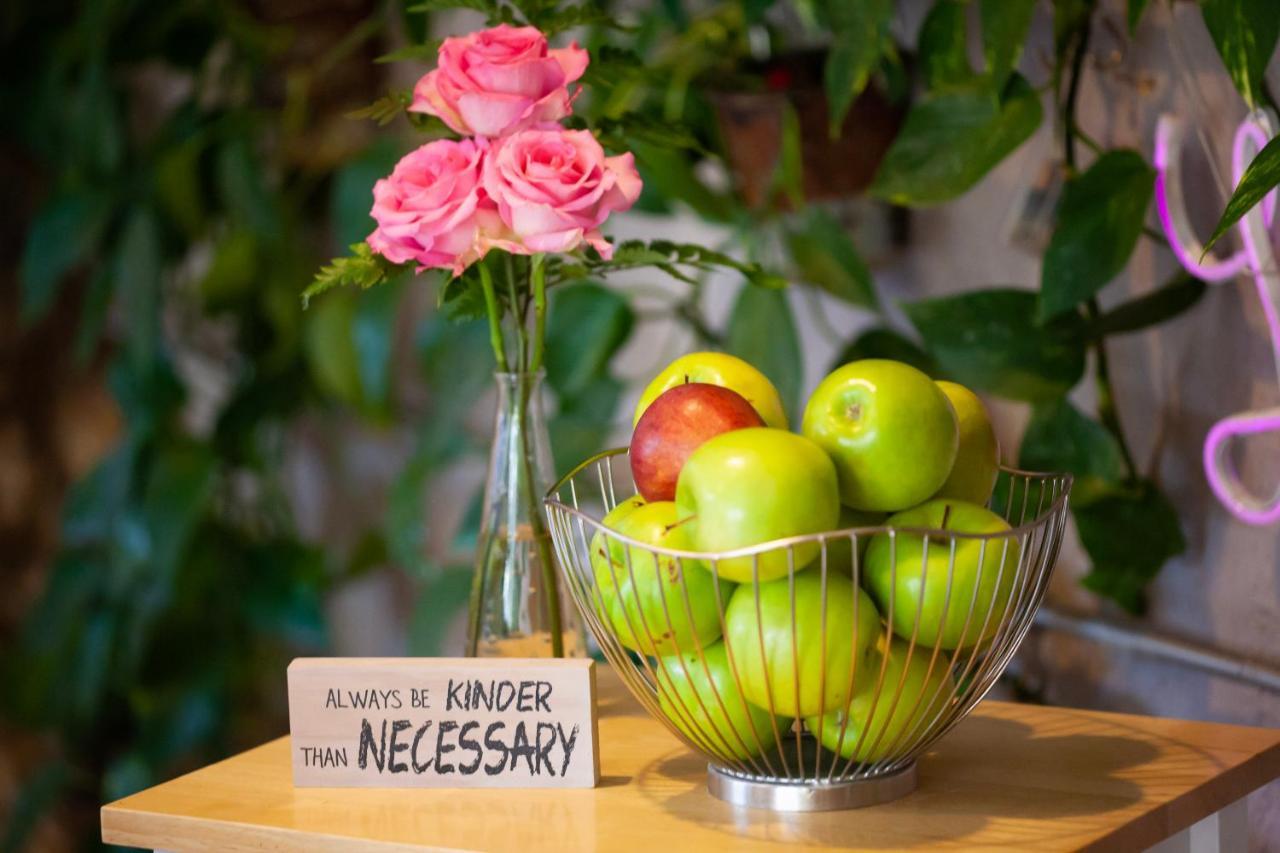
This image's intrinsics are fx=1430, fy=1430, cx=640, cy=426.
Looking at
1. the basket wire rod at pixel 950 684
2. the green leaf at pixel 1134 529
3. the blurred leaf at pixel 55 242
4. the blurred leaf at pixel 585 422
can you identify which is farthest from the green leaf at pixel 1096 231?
the blurred leaf at pixel 55 242

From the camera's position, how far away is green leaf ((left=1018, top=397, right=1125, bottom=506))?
115cm

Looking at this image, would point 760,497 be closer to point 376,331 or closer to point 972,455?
point 972,455

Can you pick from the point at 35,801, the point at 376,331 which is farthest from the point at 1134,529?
the point at 35,801

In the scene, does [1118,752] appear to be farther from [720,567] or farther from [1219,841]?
[720,567]

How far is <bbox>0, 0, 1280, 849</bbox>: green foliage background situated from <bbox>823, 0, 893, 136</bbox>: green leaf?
3.5 inches

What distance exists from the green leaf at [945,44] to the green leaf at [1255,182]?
476 mm

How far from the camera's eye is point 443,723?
764mm

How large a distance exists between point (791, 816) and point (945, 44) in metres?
0.71

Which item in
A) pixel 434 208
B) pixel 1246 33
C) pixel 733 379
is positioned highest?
pixel 1246 33

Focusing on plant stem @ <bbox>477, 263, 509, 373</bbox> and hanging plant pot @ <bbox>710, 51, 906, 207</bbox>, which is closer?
plant stem @ <bbox>477, 263, 509, 373</bbox>

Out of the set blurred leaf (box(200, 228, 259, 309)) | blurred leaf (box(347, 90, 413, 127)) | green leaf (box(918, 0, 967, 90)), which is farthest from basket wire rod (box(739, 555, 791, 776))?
blurred leaf (box(200, 228, 259, 309))

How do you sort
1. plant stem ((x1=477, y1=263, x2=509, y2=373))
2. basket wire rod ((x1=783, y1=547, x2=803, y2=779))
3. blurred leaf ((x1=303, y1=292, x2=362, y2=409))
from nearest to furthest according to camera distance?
basket wire rod ((x1=783, y1=547, x2=803, y2=779)), plant stem ((x1=477, y1=263, x2=509, y2=373)), blurred leaf ((x1=303, y1=292, x2=362, y2=409))

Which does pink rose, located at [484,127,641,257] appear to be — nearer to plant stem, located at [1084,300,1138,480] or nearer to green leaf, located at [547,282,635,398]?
plant stem, located at [1084,300,1138,480]

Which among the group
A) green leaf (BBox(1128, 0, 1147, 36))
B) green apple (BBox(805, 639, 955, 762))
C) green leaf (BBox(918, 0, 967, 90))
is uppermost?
green leaf (BBox(918, 0, 967, 90))
